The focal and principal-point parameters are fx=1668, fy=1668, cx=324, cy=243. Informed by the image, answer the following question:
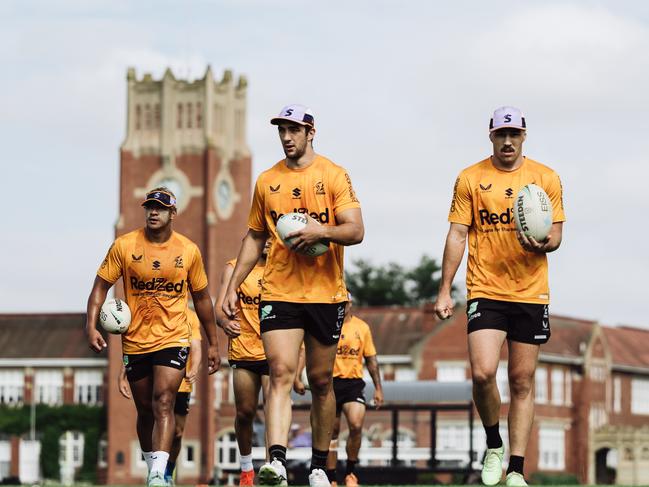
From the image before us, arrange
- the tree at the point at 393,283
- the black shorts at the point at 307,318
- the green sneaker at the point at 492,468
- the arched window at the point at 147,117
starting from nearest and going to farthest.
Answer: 1. the black shorts at the point at 307,318
2. the green sneaker at the point at 492,468
3. the arched window at the point at 147,117
4. the tree at the point at 393,283

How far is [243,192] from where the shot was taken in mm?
105438

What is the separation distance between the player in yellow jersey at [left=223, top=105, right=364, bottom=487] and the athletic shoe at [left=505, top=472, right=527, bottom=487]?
152 cm

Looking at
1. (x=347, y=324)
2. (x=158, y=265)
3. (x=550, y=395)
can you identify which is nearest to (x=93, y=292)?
(x=158, y=265)

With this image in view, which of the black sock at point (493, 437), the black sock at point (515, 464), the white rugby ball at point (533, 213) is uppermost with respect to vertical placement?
the white rugby ball at point (533, 213)

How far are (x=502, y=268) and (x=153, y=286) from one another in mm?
3693

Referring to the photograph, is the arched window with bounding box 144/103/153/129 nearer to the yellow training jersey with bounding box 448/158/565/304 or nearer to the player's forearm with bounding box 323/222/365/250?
the yellow training jersey with bounding box 448/158/565/304

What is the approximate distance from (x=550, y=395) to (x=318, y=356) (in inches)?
3190

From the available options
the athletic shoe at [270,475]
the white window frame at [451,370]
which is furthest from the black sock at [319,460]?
the white window frame at [451,370]

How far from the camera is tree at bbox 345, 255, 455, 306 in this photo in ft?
431

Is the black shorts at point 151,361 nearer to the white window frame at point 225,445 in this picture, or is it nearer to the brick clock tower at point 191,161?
the white window frame at point 225,445

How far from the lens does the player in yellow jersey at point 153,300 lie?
627 inches

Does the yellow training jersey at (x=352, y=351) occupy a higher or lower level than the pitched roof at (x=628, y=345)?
lower

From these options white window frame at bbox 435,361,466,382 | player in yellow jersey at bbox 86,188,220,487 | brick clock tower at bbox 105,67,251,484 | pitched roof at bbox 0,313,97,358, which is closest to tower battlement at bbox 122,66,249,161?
brick clock tower at bbox 105,67,251,484

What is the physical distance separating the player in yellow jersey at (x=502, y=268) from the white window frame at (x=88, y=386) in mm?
89917
